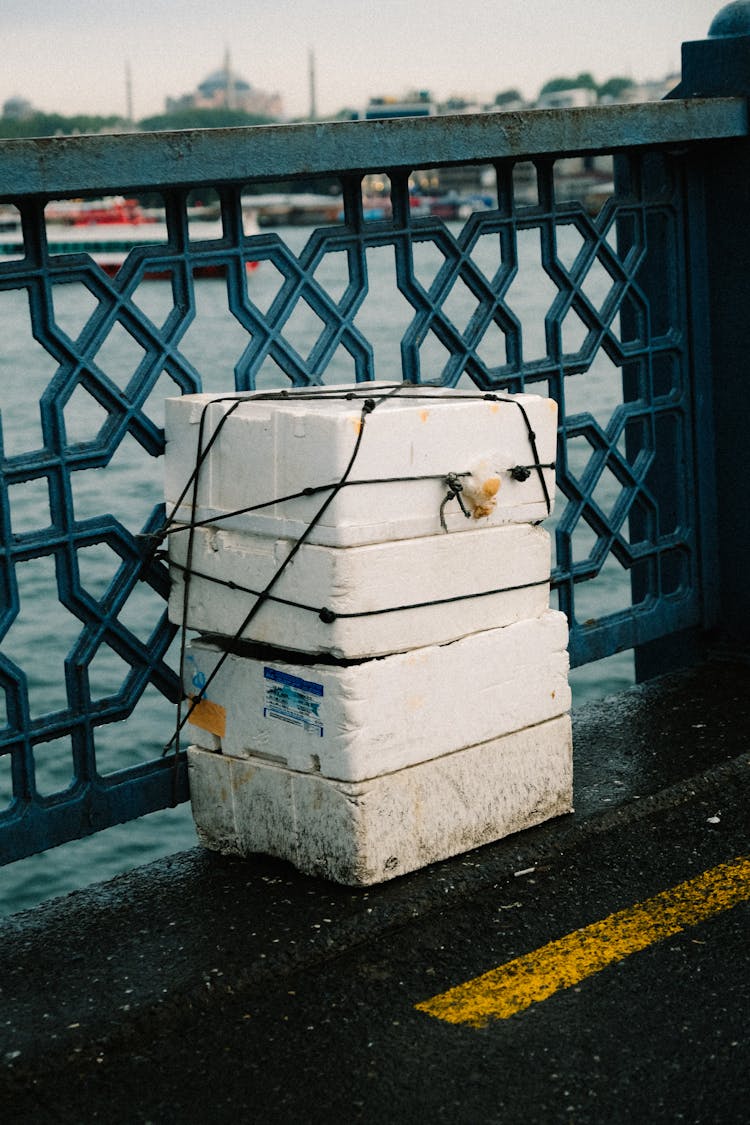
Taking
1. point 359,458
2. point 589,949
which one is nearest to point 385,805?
point 589,949

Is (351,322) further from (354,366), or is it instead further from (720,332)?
(720,332)

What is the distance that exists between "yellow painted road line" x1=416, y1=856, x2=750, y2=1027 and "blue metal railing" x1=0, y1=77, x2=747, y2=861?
0.98m

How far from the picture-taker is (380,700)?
11.0ft

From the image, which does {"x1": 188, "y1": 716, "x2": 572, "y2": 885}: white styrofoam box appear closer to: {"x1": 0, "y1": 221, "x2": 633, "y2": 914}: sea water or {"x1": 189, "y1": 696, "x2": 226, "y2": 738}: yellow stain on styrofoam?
{"x1": 189, "y1": 696, "x2": 226, "y2": 738}: yellow stain on styrofoam

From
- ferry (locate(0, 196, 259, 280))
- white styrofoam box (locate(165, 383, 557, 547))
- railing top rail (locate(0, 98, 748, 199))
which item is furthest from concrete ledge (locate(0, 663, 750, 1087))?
ferry (locate(0, 196, 259, 280))

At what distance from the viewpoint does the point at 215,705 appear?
3602 mm

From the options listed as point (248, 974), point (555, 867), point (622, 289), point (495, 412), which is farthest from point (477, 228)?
point (248, 974)

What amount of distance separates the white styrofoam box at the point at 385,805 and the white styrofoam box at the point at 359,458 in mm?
536

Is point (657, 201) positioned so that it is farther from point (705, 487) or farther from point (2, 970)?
point (2, 970)

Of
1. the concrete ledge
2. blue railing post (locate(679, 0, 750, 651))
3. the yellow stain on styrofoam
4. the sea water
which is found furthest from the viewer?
the sea water

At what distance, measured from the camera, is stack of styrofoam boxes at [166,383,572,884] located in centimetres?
327

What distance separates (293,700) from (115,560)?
15.2m

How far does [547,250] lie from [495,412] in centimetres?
123

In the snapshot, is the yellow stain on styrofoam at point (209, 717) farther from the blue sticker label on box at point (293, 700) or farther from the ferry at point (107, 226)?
the ferry at point (107, 226)
